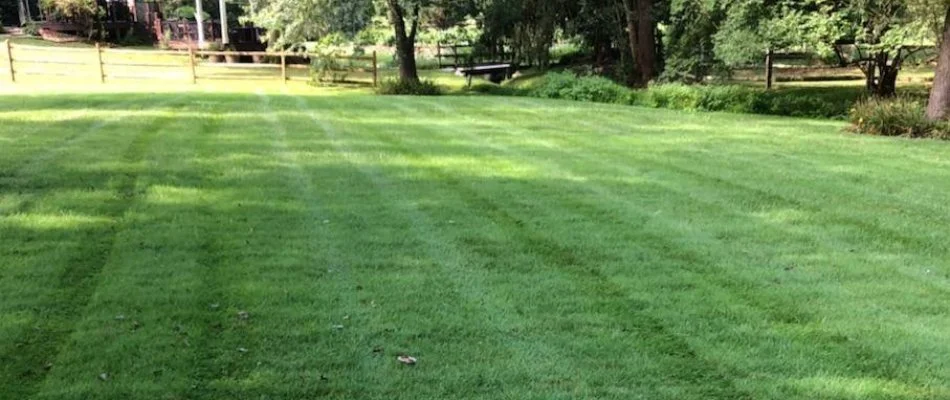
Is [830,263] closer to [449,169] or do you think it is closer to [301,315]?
[301,315]

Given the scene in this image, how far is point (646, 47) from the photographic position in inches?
880

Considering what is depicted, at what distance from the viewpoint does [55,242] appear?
5.61 m

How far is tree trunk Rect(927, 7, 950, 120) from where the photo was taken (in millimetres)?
12840

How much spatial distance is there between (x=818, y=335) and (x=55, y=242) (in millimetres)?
4971

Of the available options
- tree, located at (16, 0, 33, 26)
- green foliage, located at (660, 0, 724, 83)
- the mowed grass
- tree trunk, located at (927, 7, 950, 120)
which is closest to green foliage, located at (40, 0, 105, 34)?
tree, located at (16, 0, 33, 26)

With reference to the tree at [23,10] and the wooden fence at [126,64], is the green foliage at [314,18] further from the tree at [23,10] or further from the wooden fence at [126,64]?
the tree at [23,10]

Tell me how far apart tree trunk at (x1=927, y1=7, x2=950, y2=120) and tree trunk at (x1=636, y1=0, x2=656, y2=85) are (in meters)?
9.33

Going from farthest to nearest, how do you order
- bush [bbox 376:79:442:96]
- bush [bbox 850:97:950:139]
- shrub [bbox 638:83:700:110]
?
bush [bbox 376:79:442:96], shrub [bbox 638:83:700:110], bush [bbox 850:97:950:139]

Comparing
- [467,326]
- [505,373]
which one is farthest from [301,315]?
[505,373]

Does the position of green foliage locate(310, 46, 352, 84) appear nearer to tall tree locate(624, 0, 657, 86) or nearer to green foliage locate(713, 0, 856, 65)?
tall tree locate(624, 0, 657, 86)

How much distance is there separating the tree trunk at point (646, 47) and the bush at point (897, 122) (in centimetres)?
918

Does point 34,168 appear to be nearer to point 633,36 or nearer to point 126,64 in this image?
point 126,64

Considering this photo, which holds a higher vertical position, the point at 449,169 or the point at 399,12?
the point at 399,12

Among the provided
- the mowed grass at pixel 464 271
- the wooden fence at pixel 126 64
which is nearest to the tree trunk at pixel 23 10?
the wooden fence at pixel 126 64
